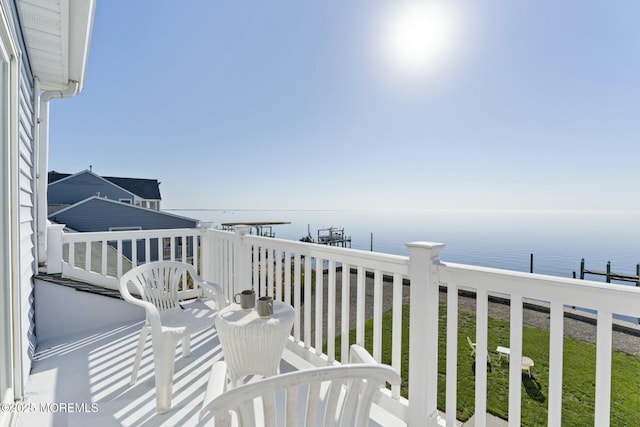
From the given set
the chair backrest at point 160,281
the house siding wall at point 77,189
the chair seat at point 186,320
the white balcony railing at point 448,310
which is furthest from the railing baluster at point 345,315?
the house siding wall at point 77,189

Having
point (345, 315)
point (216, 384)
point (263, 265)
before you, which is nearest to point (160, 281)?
point (263, 265)

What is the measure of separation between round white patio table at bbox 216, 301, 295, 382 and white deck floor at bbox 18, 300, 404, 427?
419 mm

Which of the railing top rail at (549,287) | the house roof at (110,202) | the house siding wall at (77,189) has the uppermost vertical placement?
the house siding wall at (77,189)

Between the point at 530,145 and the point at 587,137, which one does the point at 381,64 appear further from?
the point at 587,137

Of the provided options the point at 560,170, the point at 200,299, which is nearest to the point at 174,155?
the point at 200,299

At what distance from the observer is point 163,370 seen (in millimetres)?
2023

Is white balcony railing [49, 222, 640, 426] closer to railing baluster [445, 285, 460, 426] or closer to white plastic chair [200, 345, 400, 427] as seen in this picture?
railing baluster [445, 285, 460, 426]

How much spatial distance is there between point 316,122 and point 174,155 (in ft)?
33.9

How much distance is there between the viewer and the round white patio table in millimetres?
1832

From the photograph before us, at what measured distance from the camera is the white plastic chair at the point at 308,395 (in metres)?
0.75

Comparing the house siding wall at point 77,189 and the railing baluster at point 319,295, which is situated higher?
the house siding wall at point 77,189

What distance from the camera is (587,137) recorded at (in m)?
11.6

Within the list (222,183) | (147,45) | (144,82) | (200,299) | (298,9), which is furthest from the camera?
(222,183)

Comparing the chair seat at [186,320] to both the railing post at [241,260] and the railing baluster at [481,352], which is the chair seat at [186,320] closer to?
the railing post at [241,260]
